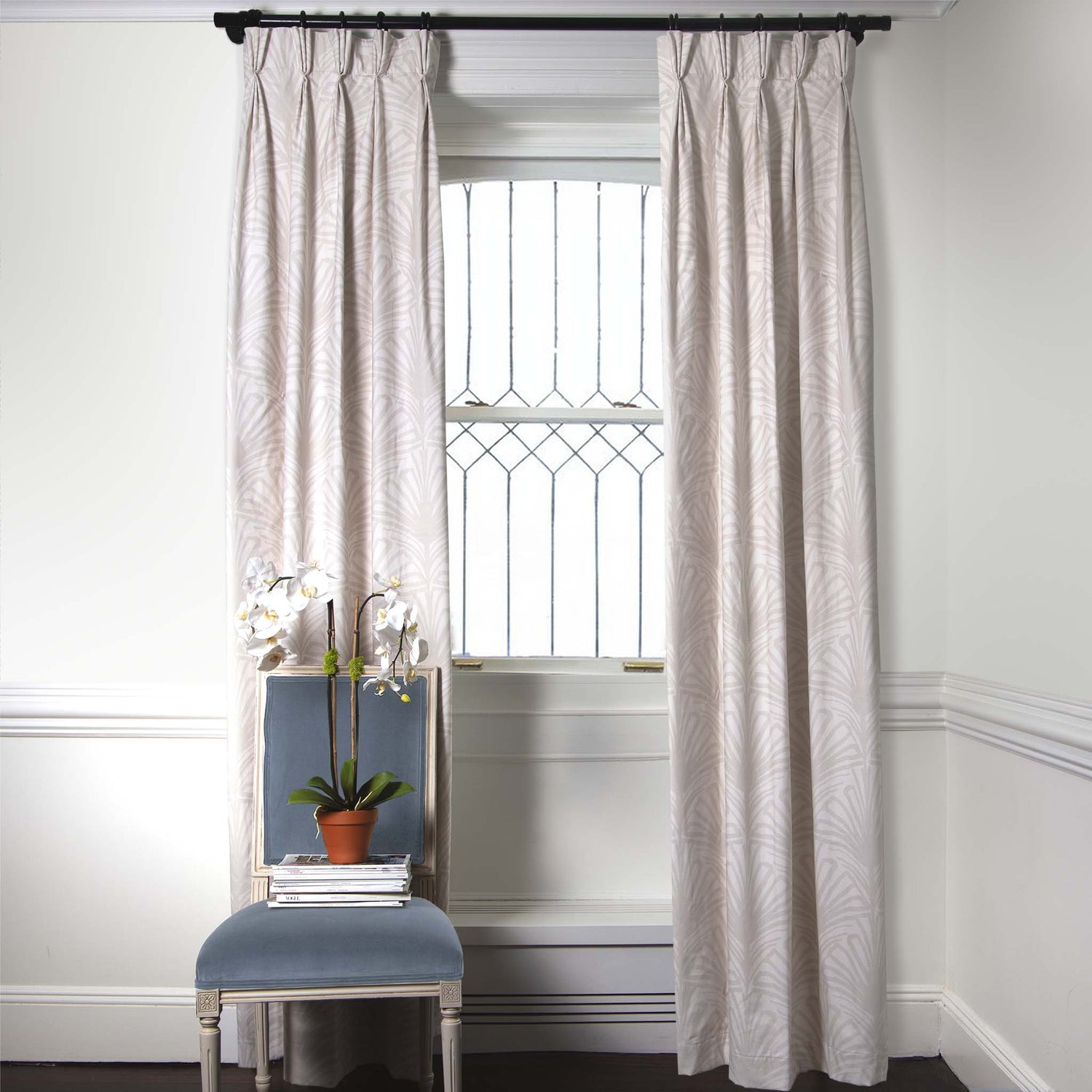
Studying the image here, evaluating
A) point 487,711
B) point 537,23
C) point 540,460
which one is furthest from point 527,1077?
point 537,23

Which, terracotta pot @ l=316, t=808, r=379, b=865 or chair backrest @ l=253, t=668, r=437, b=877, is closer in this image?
terracotta pot @ l=316, t=808, r=379, b=865

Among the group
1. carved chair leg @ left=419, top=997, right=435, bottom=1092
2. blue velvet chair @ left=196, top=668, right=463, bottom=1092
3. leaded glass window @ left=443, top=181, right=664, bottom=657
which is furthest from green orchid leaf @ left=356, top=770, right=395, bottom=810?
leaded glass window @ left=443, top=181, right=664, bottom=657

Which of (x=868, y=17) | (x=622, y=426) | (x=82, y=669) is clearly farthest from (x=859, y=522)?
(x=82, y=669)

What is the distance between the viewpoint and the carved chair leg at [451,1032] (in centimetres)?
175

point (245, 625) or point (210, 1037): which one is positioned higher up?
point (245, 625)

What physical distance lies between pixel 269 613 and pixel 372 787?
1.46 ft

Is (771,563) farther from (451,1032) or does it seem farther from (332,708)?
(451,1032)

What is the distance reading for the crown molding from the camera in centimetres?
237

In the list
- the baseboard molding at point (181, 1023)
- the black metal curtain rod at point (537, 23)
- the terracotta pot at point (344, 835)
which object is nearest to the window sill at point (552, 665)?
the terracotta pot at point (344, 835)

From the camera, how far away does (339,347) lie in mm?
2264

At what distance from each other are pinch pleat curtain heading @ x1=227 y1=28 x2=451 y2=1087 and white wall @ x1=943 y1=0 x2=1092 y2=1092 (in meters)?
1.31

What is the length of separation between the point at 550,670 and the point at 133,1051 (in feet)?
4.74

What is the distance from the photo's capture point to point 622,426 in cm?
266

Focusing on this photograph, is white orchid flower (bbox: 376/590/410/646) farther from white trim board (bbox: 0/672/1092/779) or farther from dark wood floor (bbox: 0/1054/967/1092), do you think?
dark wood floor (bbox: 0/1054/967/1092)
